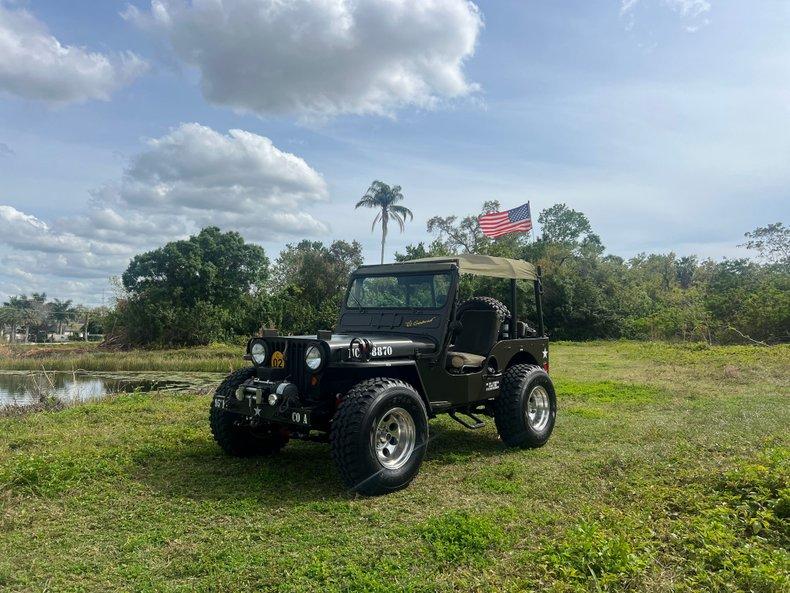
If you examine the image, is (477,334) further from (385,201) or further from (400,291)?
(385,201)

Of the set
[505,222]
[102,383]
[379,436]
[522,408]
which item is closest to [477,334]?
[522,408]

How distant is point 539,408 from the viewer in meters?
7.22

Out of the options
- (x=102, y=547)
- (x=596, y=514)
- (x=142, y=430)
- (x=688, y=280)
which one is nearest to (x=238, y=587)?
(x=102, y=547)

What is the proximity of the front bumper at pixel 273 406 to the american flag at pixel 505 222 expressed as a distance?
46.6ft

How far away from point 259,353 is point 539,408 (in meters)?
3.51

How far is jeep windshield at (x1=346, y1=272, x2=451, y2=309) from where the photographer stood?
6.47 meters

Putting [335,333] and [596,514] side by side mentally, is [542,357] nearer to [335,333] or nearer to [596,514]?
[335,333]

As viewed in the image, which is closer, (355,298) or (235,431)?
(235,431)

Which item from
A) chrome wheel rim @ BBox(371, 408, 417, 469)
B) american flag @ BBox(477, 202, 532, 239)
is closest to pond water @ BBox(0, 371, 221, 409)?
american flag @ BBox(477, 202, 532, 239)

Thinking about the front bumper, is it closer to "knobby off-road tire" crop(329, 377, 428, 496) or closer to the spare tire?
"knobby off-road tire" crop(329, 377, 428, 496)

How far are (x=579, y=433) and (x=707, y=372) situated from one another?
8900 mm

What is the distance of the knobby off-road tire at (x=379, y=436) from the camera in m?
4.81

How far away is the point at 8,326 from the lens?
2586 inches

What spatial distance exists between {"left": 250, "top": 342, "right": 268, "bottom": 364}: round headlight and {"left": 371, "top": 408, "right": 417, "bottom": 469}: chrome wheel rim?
1.34 meters
